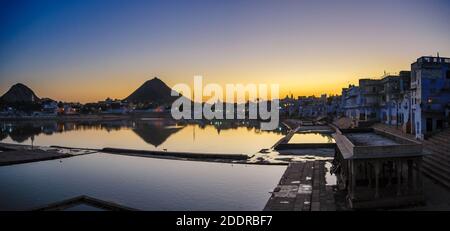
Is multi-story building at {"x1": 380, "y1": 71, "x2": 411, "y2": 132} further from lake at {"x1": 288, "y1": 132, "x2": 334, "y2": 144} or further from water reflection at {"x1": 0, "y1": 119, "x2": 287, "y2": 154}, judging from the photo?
water reflection at {"x1": 0, "y1": 119, "x2": 287, "y2": 154}

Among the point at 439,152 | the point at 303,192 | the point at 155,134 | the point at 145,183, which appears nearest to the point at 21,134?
the point at 155,134

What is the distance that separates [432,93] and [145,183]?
22.1 metres

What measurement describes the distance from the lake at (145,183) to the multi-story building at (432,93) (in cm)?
1107

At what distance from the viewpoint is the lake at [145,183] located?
2089 centimetres

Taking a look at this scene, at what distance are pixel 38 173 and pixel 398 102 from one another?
3514 centimetres

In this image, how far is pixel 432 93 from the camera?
2914 cm

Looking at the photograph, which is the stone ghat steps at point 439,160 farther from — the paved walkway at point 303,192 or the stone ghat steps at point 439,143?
the paved walkway at point 303,192

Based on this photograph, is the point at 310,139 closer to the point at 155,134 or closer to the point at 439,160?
the point at 439,160

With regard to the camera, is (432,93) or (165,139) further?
(165,139)

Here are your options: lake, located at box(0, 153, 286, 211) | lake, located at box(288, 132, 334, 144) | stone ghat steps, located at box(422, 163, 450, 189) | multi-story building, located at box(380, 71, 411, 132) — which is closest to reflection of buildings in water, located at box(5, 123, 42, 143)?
lake, located at box(0, 153, 286, 211)

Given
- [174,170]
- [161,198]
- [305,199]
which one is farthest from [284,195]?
[174,170]

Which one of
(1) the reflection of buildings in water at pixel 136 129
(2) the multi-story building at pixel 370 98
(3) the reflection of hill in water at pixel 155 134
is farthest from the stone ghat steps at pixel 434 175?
(1) the reflection of buildings in water at pixel 136 129

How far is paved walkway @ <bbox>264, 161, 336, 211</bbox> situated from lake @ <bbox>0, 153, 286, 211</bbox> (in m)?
1.25
